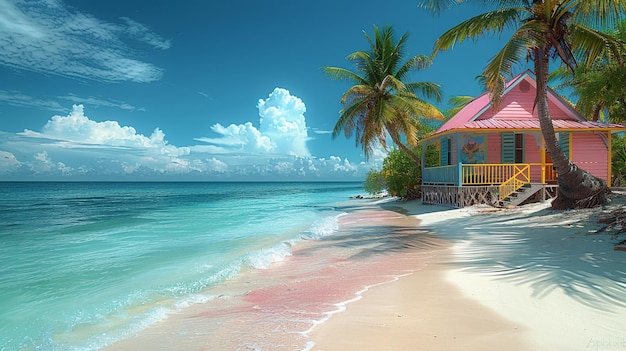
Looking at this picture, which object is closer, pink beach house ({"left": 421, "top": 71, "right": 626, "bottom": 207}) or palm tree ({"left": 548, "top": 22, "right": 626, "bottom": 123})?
palm tree ({"left": 548, "top": 22, "right": 626, "bottom": 123})

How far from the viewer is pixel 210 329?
174 inches

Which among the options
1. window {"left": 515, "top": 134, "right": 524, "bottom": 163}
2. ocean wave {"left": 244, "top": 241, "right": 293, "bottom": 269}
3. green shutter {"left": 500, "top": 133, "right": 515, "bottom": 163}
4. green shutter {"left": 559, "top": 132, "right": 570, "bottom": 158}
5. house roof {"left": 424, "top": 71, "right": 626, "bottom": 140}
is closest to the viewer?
ocean wave {"left": 244, "top": 241, "right": 293, "bottom": 269}

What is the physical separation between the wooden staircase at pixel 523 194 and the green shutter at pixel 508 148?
297 cm

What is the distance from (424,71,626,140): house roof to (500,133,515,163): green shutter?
110cm

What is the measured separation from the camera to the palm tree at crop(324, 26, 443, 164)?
21734mm

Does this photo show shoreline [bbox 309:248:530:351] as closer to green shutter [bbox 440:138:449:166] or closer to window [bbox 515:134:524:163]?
window [bbox 515:134:524:163]

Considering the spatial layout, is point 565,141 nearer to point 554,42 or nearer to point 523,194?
point 523,194

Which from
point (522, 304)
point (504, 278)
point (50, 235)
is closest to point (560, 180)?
point (504, 278)

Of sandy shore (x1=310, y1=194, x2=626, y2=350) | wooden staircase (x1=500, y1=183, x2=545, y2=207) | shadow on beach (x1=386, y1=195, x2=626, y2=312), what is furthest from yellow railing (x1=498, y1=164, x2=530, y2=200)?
sandy shore (x1=310, y1=194, x2=626, y2=350)

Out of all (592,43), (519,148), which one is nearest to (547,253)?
(592,43)

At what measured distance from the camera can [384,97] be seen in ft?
74.7

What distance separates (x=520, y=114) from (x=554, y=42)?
7.35 metres

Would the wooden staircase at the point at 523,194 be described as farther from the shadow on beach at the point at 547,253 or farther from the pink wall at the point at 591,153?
the pink wall at the point at 591,153

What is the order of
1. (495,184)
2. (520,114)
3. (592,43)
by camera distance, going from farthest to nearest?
(520,114) → (495,184) → (592,43)
